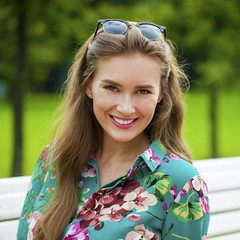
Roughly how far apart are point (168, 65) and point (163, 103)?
21 centimetres

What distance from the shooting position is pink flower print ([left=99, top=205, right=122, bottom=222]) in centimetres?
196

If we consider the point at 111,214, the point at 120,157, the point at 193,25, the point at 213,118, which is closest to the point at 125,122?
the point at 120,157

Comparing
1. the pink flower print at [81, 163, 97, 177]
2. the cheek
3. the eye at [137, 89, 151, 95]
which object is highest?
the eye at [137, 89, 151, 95]

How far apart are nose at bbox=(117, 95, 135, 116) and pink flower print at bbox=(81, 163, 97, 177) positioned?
0.41 metres

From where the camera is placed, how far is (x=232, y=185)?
3.18 m

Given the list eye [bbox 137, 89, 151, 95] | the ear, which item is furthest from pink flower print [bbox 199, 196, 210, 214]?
the ear

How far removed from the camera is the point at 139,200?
6.48ft

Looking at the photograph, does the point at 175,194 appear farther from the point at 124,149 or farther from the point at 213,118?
the point at 213,118

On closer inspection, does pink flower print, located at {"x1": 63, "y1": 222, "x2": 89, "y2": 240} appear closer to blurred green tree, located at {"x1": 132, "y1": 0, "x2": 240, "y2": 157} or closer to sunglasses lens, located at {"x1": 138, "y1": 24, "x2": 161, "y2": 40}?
sunglasses lens, located at {"x1": 138, "y1": 24, "x2": 161, "y2": 40}

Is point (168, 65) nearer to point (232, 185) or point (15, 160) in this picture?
point (232, 185)

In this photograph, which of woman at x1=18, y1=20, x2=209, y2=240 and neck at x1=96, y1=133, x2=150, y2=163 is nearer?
woman at x1=18, y1=20, x2=209, y2=240

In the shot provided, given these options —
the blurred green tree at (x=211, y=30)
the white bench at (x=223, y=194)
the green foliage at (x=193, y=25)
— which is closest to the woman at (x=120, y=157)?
the white bench at (x=223, y=194)

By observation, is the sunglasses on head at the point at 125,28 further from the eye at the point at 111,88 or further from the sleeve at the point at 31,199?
the sleeve at the point at 31,199

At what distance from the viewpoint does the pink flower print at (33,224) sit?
223cm
